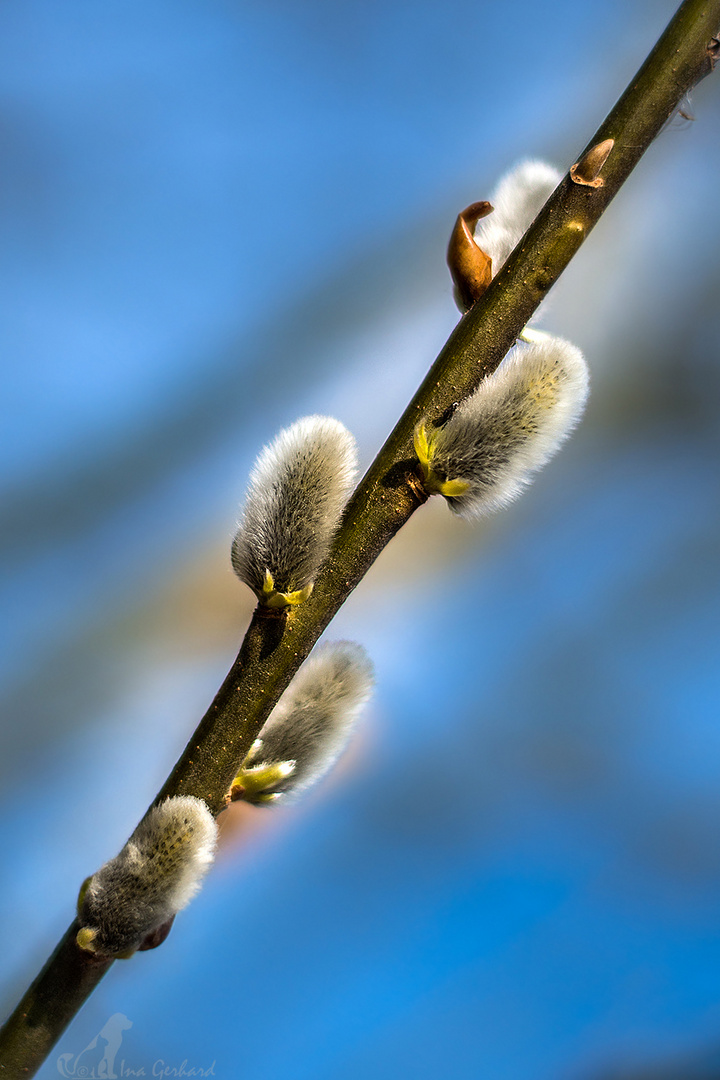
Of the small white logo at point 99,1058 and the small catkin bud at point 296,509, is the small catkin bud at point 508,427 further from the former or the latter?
the small white logo at point 99,1058

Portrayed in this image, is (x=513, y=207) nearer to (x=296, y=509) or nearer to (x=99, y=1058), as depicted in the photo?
(x=296, y=509)

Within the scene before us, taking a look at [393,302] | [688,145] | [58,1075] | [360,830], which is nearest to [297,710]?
[58,1075]

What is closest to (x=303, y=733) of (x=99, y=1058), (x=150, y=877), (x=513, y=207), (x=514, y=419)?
(x=150, y=877)

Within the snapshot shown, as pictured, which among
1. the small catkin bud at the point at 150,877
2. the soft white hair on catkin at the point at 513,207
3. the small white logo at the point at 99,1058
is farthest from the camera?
the small white logo at the point at 99,1058

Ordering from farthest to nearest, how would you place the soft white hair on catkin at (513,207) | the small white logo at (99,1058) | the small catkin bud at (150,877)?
the small white logo at (99,1058), the soft white hair on catkin at (513,207), the small catkin bud at (150,877)

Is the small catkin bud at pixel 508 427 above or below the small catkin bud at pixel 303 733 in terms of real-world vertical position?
above

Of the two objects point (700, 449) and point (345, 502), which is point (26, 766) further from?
point (700, 449)

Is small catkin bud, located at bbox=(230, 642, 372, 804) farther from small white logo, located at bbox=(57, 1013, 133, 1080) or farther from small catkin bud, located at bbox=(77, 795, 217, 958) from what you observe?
small white logo, located at bbox=(57, 1013, 133, 1080)

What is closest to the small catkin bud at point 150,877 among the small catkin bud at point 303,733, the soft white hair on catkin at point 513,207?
the small catkin bud at point 303,733
